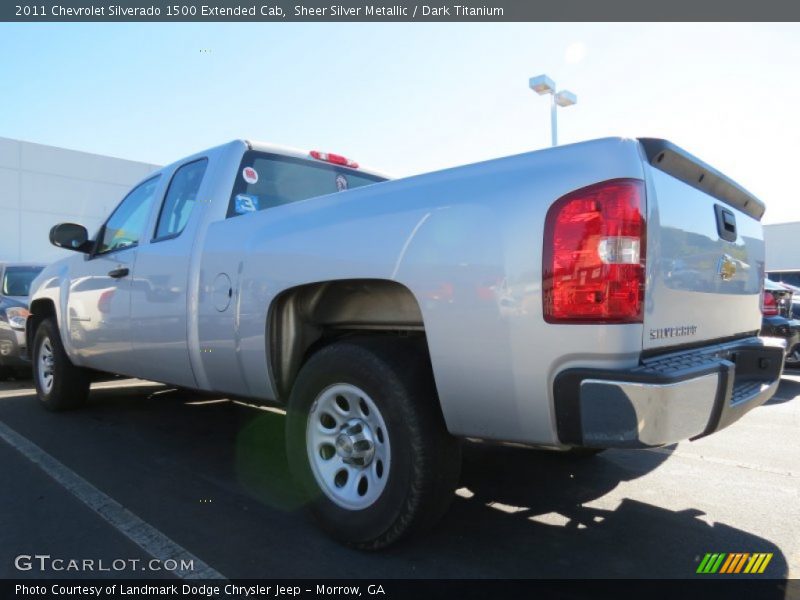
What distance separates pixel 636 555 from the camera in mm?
2646

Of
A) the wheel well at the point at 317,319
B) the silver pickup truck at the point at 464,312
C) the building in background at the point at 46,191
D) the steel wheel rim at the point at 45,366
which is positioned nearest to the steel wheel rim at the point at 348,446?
Answer: the silver pickup truck at the point at 464,312

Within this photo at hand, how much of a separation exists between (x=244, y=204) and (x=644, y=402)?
2.68 m

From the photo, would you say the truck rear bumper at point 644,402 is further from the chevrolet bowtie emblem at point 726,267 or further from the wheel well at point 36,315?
the wheel well at point 36,315

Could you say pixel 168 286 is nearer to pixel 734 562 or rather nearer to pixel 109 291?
pixel 109 291

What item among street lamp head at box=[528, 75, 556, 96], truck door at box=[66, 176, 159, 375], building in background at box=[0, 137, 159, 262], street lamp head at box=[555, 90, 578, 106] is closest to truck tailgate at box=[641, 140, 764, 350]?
truck door at box=[66, 176, 159, 375]

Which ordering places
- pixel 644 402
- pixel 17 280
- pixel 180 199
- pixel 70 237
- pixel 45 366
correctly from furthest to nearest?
1. pixel 17 280
2. pixel 45 366
3. pixel 70 237
4. pixel 180 199
5. pixel 644 402

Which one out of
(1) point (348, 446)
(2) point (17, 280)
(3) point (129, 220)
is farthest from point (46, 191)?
(1) point (348, 446)

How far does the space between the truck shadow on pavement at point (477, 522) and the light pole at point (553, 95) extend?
9.02m

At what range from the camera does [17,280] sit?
8.49 meters

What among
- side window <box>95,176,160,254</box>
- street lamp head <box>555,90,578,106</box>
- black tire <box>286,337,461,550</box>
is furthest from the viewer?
street lamp head <box>555,90,578,106</box>

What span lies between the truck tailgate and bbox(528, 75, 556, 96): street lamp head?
9.07 meters

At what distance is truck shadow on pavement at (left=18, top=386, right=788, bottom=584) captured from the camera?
2541 millimetres

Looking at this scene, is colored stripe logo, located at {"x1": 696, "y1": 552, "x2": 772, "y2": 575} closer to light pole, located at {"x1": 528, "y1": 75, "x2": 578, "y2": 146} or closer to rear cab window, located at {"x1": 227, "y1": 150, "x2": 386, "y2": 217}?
rear cab window, located at {"x1": 227, "y1": 150, "x2": 386, "y2": 217}

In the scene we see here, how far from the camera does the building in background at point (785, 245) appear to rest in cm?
2711
